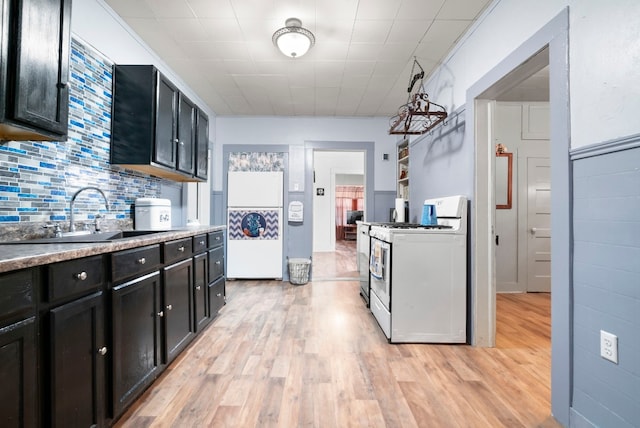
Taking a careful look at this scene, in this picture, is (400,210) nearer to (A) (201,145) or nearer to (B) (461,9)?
(B) (461,9)

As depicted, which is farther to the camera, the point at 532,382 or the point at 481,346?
the point at 481,346

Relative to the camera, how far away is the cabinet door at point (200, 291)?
2.35 meters

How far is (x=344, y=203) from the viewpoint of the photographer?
10.9 meters

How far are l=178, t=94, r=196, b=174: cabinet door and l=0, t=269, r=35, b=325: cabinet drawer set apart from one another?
1.98m

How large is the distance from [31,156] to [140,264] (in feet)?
2.84

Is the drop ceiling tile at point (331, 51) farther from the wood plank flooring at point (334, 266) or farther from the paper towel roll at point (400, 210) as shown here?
the wood plank flooring at point (334, 266)

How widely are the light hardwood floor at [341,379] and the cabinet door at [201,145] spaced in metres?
1.61

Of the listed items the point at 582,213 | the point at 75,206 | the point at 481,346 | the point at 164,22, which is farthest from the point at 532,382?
the point at 164,22

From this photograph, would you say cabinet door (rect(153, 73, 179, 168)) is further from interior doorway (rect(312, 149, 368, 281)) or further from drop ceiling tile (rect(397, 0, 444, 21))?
interior doorway (rect(312, 149, 368, 281))

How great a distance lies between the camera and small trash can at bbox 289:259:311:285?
14.2ft

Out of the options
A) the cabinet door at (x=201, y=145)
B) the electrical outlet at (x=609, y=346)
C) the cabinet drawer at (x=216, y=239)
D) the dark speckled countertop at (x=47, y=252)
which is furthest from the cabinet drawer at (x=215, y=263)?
the electrical outlet at (x=609, y=346)

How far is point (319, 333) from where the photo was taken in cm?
259

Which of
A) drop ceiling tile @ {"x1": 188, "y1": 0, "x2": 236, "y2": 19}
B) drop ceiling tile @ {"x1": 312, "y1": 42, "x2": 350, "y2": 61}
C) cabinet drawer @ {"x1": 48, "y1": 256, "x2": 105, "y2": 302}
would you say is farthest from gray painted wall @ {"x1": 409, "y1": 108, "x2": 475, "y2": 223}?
cabinet drawer @ {"x1": 48, "y1": 256, "x2": 105, "y2": 302}

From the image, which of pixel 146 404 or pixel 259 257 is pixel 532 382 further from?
pixel 259 257
